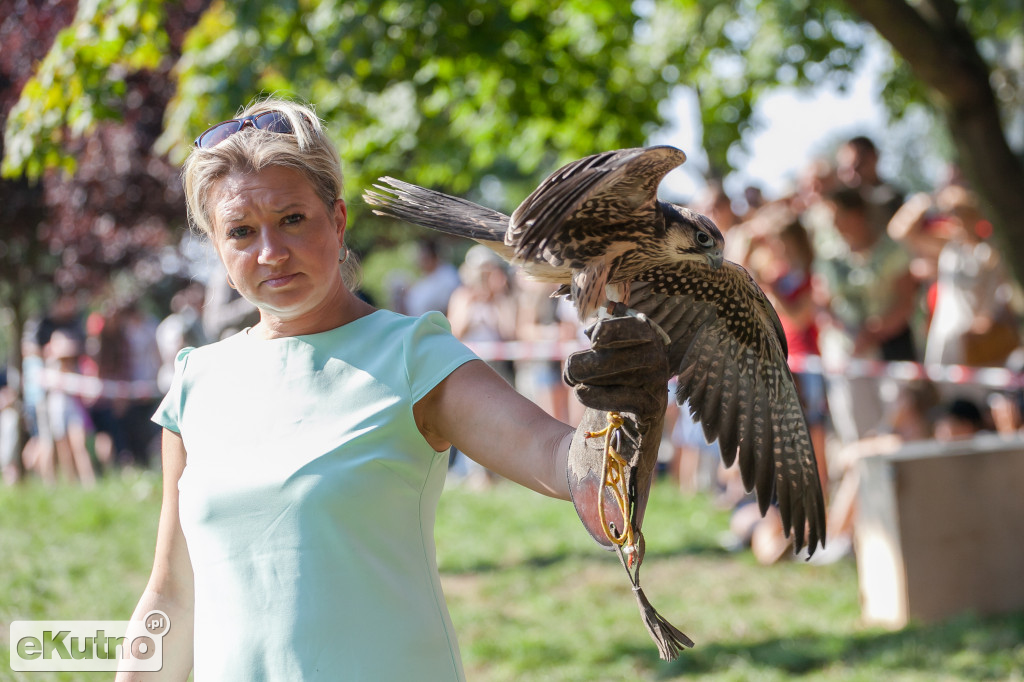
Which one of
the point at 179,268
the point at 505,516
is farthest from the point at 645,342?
the point at 179,268

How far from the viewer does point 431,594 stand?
4.82 feet

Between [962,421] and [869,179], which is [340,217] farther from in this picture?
[869,179]

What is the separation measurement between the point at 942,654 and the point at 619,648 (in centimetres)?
125

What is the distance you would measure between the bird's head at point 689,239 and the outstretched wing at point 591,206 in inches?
2.6

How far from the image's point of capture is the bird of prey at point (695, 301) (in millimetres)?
1856

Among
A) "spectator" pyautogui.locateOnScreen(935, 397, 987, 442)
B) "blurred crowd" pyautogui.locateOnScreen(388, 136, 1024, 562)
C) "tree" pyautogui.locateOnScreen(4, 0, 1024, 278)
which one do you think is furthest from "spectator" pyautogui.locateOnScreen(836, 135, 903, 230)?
"spectator" pyautogui.locateOnScreen(935, 397, 987, 442)

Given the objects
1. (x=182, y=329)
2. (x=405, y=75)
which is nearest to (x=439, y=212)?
(x=405, y=75)

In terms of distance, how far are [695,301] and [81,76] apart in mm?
2868

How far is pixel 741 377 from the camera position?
6.74 feet

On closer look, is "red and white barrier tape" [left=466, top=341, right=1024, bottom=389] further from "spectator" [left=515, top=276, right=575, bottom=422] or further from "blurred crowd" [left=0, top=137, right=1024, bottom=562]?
"spectator" [left=515, top=276, right=575, bottom=422]

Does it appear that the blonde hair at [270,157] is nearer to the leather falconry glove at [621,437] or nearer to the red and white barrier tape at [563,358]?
the leather falconry glove at [621,437]

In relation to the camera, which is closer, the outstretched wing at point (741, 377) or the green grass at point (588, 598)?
the outstretched wing at point (741, 377)

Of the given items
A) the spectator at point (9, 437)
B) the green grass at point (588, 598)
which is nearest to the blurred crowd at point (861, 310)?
the green grass at point (588, 598)

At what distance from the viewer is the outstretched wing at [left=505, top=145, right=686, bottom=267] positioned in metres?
1.50
